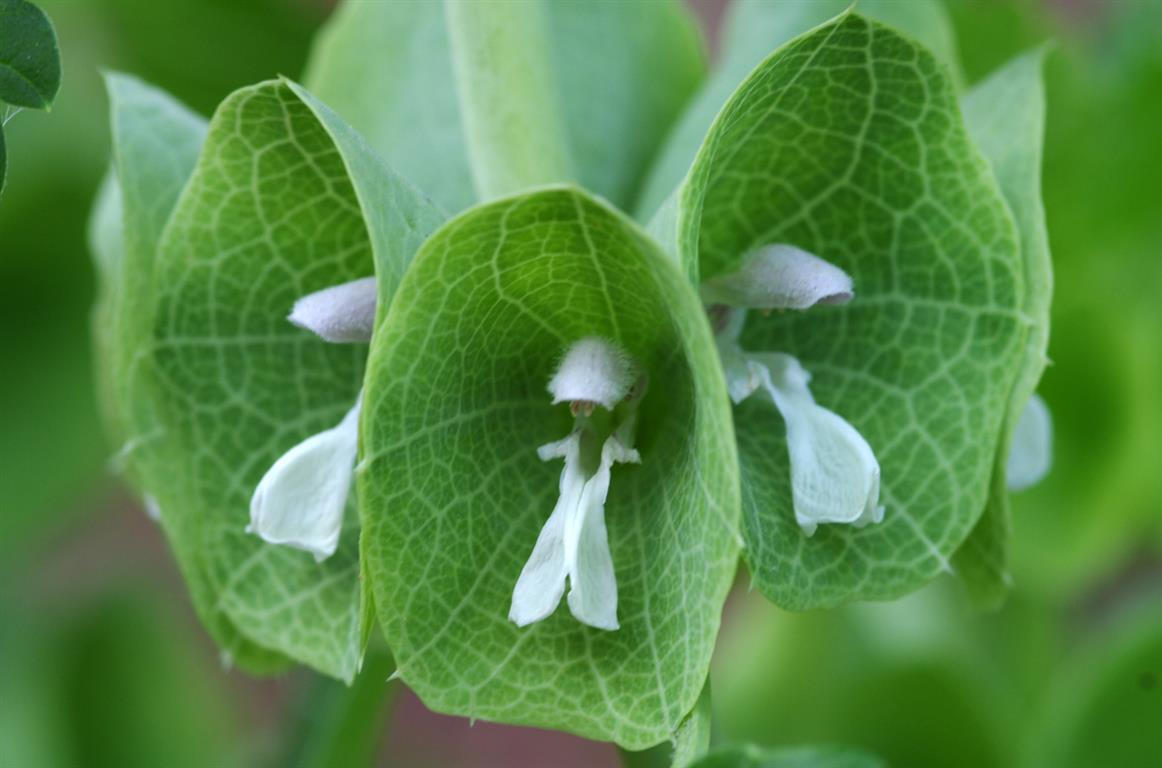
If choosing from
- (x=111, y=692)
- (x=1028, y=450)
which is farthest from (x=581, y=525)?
(x=111, y=692)

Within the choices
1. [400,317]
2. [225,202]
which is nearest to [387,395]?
[400,317]

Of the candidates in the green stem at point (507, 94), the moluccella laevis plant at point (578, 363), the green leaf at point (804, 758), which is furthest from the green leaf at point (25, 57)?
the green leaf at point (804, 758)

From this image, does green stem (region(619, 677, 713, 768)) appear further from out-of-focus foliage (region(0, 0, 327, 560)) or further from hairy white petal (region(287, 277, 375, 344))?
out-of-focus foliage (region(0, 0, 327, 560))

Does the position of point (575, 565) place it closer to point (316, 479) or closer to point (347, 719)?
point (316, 479)

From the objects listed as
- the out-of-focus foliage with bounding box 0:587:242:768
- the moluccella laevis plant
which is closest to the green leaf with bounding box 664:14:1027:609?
the moluccella laevis plant

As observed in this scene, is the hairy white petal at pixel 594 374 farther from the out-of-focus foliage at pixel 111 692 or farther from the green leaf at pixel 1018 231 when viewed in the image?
the out-of-focus foliage at pixel 111 692

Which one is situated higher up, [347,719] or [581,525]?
[581,525]

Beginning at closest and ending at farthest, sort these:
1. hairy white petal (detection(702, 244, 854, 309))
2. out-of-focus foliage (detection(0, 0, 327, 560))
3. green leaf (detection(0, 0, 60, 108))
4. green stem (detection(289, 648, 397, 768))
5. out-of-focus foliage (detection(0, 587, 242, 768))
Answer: green leaf (detection(0, 0, 60, 108)), hairy white petal (detection(702, 244, 854, 309)), green stem (detection(289, 648, 397, 768)), out-of-focus foliage (detection(0, 587, 242, 768)), out-of-focus foliage (detection(0, 0, 327, 560))
